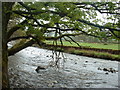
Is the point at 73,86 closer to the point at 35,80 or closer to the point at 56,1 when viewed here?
the point at 35,80

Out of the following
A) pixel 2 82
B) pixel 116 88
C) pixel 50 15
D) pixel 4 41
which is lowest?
pixel 116 88

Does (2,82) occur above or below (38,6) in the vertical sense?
below

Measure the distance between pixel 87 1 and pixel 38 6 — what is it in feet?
4.08

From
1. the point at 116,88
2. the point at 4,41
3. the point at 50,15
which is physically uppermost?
the point at 50,15

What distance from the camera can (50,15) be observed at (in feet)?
9.42

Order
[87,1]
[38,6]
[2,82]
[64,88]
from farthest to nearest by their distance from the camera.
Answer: [64,88] < [2,82] < [87,1] < [38,6]

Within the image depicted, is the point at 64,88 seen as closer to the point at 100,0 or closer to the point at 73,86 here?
the point at 73,86

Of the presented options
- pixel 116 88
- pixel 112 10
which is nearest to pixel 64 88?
pixel 116 88

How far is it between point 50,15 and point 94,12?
1779 mm

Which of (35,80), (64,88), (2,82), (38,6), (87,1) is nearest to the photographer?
(38,6)

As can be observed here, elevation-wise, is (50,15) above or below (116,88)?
above

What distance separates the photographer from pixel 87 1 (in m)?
3.35

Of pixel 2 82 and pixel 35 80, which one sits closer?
pixel 2 82

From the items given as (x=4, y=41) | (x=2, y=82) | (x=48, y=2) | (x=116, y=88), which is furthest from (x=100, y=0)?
(x=116, y=88)
